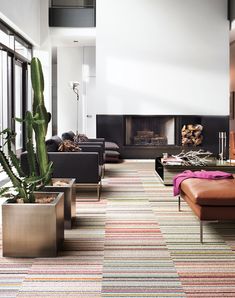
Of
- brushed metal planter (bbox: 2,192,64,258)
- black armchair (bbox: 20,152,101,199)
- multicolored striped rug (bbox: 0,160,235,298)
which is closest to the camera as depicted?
multicolored striped rug (bbox: 0,160,235,298)

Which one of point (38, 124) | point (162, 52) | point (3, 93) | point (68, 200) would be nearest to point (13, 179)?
point (38, 124)

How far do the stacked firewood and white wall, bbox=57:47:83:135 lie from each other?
15.7 ft

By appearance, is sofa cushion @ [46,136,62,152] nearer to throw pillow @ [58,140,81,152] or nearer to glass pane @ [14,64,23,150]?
throw pillow @ [58,140,81,152]

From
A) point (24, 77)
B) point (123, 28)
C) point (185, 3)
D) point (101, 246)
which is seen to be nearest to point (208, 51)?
point (185, 3)

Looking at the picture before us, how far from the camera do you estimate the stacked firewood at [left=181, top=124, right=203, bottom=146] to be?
11039 millimetres

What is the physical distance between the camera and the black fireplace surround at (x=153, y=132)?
11.1 m

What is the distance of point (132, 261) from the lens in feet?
11.5

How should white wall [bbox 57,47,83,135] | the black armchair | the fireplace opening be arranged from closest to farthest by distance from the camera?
the black armchair < the fireplace opening < white wall [bbox 57,47,83,135]

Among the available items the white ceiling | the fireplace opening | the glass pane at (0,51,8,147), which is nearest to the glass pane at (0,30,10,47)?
the glass pane at (0,51,8,147)

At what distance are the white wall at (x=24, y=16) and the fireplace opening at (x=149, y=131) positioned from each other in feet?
9.05

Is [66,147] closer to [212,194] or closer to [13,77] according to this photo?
[212,194]

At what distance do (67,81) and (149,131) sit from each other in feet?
15.4

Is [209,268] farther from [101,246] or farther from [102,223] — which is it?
[102,223]

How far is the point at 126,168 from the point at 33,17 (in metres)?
3.90
